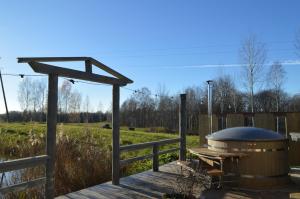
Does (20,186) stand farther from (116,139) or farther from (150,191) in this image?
(116,139)

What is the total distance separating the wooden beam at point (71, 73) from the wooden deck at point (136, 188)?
6.62 feet

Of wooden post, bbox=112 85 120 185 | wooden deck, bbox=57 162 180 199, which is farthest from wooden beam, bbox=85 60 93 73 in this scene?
wooden deck, bbox=57 162 180 199

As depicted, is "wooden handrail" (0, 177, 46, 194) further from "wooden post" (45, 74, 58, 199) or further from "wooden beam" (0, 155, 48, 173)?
"wooden beam" (0, 155, 48, 173)

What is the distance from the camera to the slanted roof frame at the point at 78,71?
5445 millimetres

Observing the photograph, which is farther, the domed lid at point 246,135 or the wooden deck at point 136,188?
the domed lid at point 246,135

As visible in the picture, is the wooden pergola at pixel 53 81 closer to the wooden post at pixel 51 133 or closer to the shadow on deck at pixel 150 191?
the wooden post at pixel 51 133

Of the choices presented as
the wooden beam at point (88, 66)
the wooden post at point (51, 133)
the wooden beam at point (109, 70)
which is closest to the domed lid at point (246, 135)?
the wooden beam at point (109, 70)

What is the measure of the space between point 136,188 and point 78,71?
2.54 m

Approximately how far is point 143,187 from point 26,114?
1467 inches

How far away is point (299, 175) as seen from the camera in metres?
9.41

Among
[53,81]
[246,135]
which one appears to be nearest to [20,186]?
[53,81]

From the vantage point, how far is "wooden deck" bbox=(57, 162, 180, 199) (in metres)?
6.62

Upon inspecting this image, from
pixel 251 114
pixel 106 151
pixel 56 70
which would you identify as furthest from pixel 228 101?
pixel 56 70

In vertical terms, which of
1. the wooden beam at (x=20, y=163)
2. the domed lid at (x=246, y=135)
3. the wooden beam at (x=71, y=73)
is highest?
the wooden beam at (x=71, y=73)
